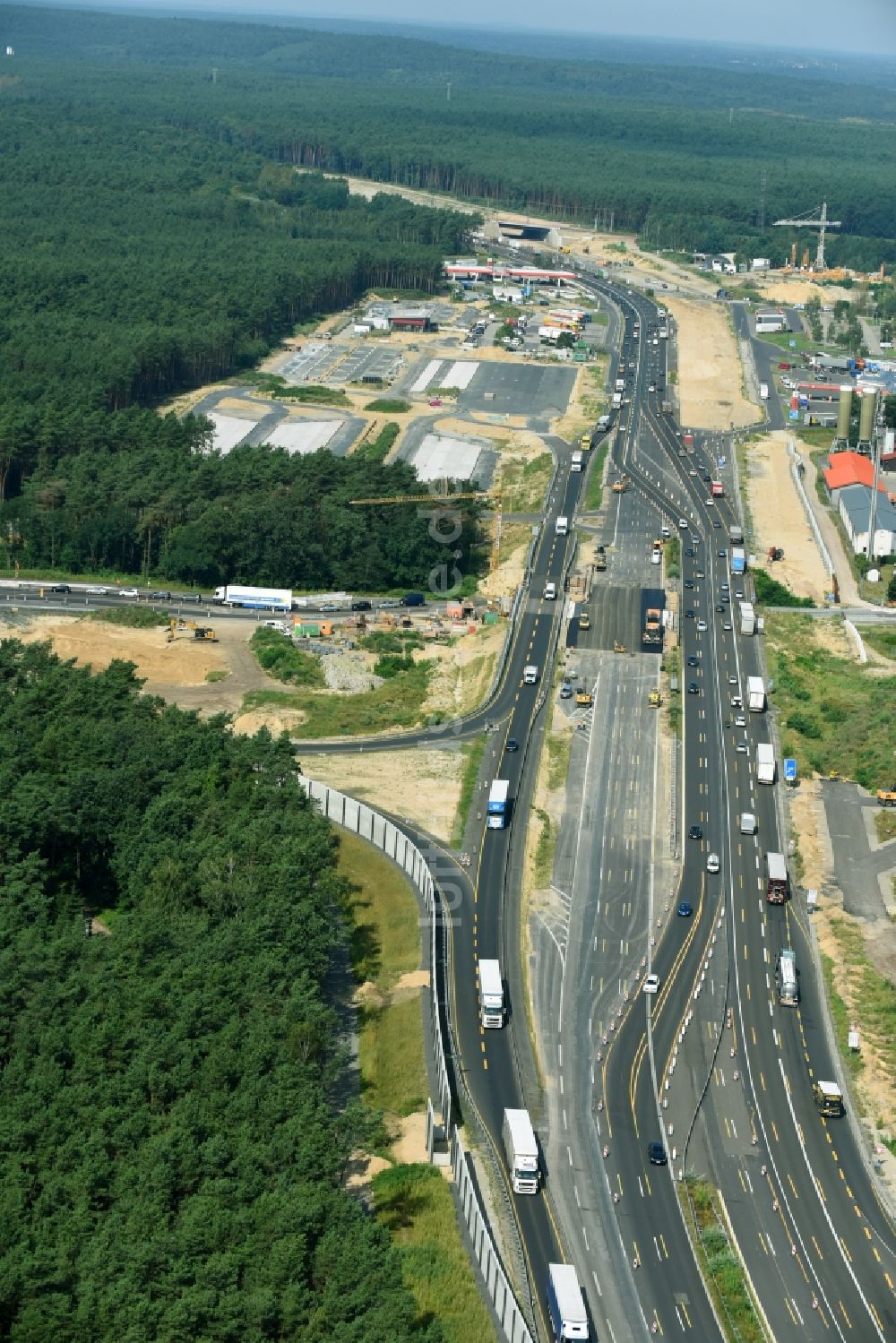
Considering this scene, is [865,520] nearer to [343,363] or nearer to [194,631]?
[194,631]

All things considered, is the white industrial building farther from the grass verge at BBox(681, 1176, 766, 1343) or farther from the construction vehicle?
the grass verge at BBox(681, 1176, 766, 1343)

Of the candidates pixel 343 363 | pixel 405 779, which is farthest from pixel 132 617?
pixel 343 363

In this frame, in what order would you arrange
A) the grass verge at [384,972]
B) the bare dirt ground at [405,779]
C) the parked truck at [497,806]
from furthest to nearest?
the bare dirt ground at [405,779], the parked truck at [497,806], the grass verge at [384,972]

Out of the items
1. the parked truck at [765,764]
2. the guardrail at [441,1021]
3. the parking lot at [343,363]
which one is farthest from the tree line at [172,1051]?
the parking lot at [343,363]

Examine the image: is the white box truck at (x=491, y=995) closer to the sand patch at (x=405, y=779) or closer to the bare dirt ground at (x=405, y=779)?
the bare dirt ground at (x=405, y=779)

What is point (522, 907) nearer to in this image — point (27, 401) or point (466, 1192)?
point (466, 1192)

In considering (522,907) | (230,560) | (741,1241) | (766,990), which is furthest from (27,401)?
(741,1241)
